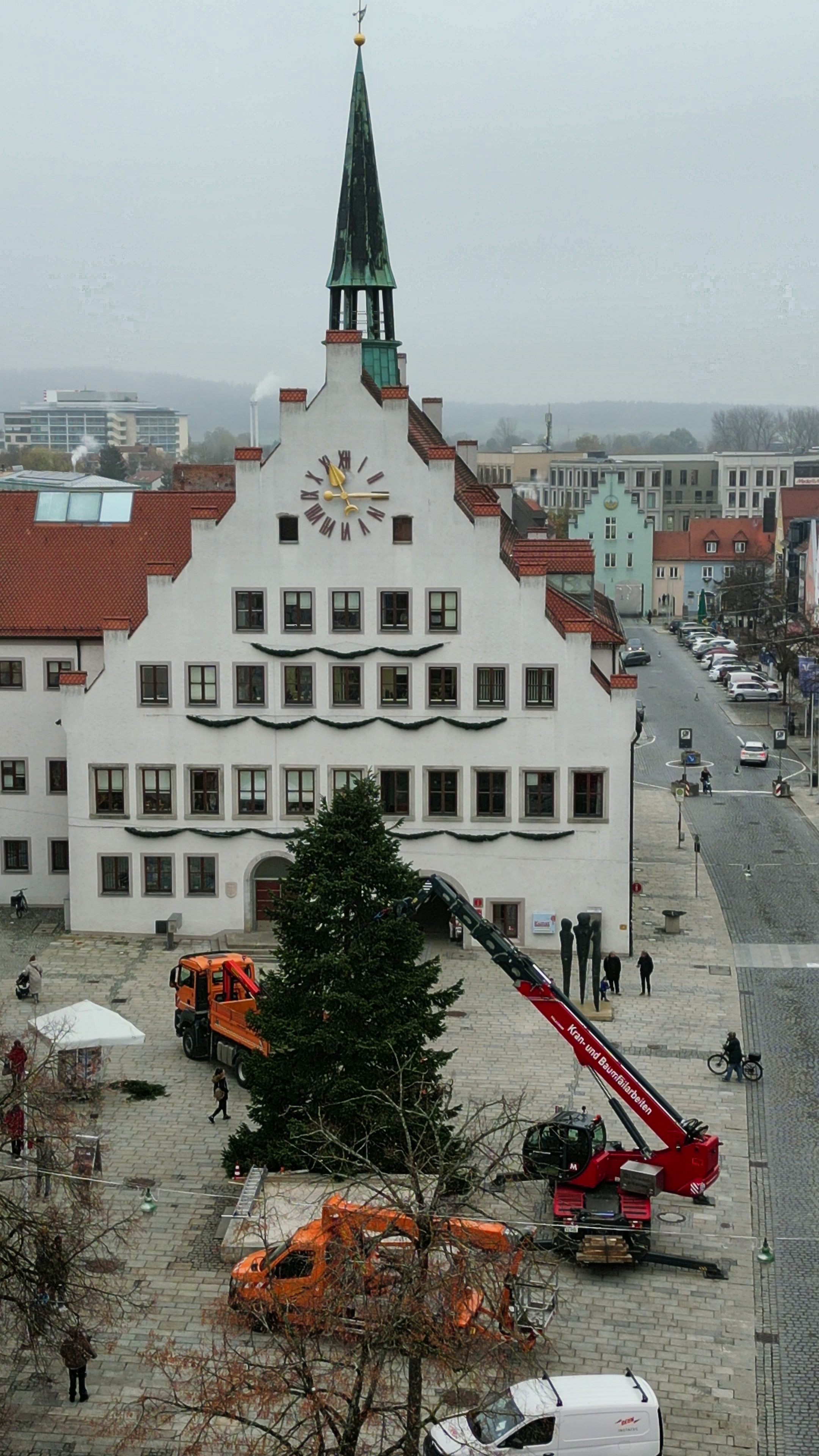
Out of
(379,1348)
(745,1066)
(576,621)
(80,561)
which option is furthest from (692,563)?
(379,1348)

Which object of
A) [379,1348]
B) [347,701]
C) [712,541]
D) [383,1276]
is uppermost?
[712,541]

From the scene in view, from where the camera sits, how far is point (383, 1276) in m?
27.6

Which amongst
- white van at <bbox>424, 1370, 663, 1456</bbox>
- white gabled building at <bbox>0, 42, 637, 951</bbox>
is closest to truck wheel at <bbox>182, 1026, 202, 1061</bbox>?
white gabled building at <bbox>0, 42, 637, 951</bbox>

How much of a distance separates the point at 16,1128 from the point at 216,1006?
44.9 feet

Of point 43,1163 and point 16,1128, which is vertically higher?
point 16,1128

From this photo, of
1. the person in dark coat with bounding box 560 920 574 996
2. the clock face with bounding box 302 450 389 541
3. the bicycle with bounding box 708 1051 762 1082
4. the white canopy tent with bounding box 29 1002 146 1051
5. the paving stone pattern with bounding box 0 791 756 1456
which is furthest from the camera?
the clock face with bounding box 302 450 389 541

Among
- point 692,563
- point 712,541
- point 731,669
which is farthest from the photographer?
point 712,541

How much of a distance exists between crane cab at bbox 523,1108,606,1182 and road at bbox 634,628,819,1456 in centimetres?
369

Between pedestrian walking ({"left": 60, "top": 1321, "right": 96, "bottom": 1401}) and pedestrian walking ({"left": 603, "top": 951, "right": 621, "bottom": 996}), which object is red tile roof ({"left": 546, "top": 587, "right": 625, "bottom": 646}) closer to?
pedestrian walking ({"left": 603, "top": 951, "right": 621, "bottom": 996})

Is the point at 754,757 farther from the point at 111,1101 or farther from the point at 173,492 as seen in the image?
the point at 111,1101

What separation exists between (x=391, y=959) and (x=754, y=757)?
5713 centimetres

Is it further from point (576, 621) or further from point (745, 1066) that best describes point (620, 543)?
point (745, 1066)

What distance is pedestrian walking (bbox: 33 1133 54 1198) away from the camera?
34.2 meters

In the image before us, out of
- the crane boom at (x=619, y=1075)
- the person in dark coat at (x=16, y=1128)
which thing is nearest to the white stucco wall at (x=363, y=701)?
the crane boom at (x=619, y=1075)
